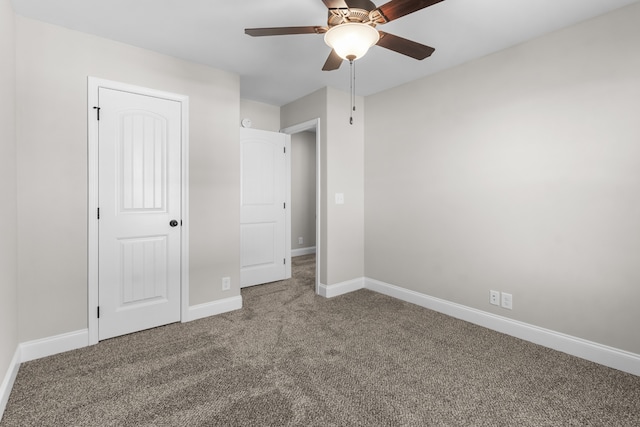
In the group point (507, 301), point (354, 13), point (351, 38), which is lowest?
point (507, 301)

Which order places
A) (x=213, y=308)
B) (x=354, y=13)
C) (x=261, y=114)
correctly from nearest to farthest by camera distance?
(x=354, y=13) < (x=213, y=308) < (x=261, y=114)

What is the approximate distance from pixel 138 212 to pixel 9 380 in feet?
4.47

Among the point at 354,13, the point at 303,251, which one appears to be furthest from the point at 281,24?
the point at 303,251

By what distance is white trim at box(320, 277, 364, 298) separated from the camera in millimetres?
3689

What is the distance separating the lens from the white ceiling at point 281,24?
2.10 m

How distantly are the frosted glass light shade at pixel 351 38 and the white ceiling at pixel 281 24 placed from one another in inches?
20.8

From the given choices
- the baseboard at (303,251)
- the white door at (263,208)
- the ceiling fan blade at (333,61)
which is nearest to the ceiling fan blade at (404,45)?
the ceiling fan blade at (333,61)

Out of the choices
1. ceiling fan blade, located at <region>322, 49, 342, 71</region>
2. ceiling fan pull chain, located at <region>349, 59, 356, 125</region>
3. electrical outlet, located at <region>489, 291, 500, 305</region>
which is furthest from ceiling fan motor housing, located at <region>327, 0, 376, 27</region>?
electrical outlet, located at <region>489, 291, 500, 305</region>

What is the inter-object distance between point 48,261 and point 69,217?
1.17 feet

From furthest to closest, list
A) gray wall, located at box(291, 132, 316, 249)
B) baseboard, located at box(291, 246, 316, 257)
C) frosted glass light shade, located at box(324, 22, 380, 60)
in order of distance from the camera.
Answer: baseboard, located at box(291, 246, 316, 257)
gray wall, located at box(291, 132, 316, 249)
frosted glass light shade, located at box(324, 22, 380, 60)

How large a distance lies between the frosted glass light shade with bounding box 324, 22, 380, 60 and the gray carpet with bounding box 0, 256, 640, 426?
A: 204 cm

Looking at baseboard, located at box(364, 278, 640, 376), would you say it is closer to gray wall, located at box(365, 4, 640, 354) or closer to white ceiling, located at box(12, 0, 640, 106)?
gray wall, located at box(365, 4, 640, 354)

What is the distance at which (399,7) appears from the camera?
1.60 meters

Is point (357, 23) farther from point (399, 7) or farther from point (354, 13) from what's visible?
point (399, 7)
